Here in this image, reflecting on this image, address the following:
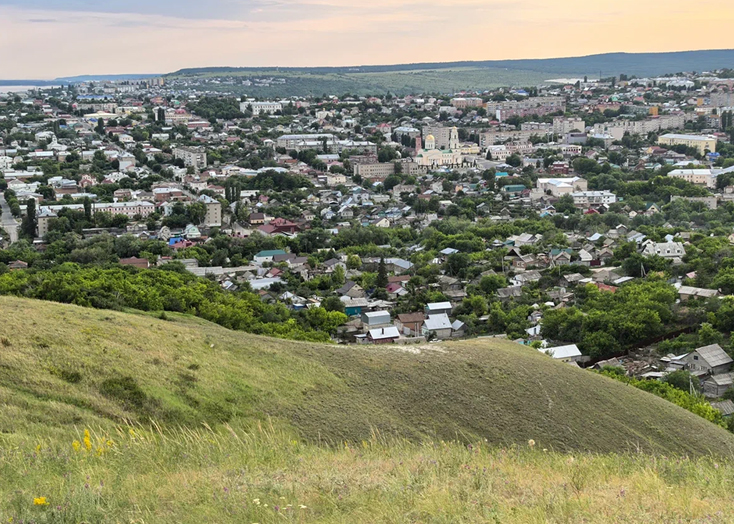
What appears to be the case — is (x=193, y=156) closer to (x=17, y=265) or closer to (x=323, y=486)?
(x=17, y=265)

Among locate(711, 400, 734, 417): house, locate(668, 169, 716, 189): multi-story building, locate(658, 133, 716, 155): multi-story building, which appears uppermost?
locate(658, 133, 716, 155): multi-story building

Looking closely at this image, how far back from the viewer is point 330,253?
24.1 metres

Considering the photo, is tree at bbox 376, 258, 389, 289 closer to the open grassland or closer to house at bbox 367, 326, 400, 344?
house at bbox 367, 326, 400, 344

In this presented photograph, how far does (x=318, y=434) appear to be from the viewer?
22.3 ft

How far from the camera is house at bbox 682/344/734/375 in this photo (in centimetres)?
1330

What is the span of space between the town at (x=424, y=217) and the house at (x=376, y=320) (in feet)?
0.17

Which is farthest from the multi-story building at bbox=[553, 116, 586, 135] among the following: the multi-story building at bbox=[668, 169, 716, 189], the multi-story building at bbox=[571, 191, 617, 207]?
the multi-story building at bbox=[571, 191, 617, 207]

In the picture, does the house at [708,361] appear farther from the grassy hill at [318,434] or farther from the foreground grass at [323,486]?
the foreground grass at [323,486]

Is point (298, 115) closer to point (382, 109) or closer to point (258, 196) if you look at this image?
point (382, 109)

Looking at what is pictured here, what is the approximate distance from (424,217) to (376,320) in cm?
1432

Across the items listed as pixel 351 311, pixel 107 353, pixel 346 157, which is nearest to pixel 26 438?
pixel 107 353

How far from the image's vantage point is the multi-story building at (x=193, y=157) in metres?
44.4

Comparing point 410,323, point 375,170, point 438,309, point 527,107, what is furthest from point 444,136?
point 410,323

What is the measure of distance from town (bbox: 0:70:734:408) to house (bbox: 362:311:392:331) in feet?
0.17
